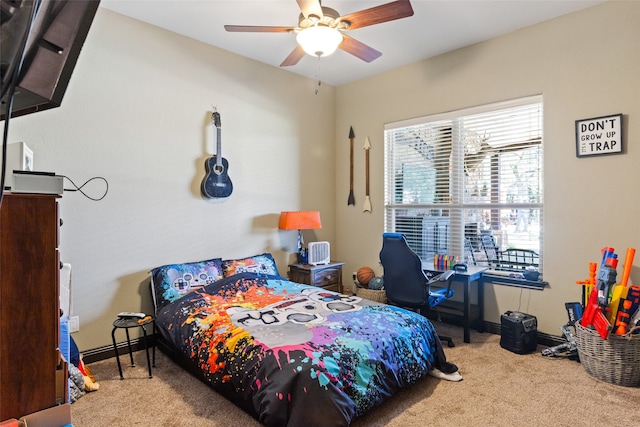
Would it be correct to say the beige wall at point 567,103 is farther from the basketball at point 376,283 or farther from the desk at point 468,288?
the basketball at point 376,283

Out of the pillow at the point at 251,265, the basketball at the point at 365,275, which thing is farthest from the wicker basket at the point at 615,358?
the pillow at the point at 251,265

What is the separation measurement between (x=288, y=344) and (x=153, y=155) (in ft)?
7.24

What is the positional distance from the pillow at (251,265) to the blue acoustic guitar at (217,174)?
69 centimetres

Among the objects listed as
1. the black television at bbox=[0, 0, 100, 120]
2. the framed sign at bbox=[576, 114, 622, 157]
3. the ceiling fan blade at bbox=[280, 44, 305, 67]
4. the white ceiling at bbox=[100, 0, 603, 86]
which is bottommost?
the black television at bbox=[0, 0, 100, 120]

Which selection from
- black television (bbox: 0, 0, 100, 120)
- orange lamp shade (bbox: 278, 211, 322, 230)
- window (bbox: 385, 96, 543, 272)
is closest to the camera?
black television (bbox: 0, 0, 100, 120)

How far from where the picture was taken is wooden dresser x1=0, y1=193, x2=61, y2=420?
1333 mm

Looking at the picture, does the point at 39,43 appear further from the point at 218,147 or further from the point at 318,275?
the point at 318,275

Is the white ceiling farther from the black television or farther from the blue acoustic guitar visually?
the black television

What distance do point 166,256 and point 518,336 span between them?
3173 mm

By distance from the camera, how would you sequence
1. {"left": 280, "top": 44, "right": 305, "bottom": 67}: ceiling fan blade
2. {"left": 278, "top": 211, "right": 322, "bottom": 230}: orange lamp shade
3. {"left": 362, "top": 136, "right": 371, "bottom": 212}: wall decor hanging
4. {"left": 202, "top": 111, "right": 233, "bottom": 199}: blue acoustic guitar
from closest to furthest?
{"left": 280, "top": 44, "right": 305, "bottom": 67}: ceiling fan blade → {"left": 202, "top": 111, "right": 233, "bottom": 199}: blue acoustic guitar → {"left": 278, "top": 211, "right": 322, "bottom": 230}: orange lamp shade → {"left": 362, "top": 136, "right": 371, "bottom": 212}: wall decor hanging

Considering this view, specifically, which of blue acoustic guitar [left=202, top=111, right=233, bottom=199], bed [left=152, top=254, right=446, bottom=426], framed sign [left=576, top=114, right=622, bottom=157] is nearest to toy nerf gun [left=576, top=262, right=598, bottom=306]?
framed sign [left=576, top=114, right=622, bottom=157]

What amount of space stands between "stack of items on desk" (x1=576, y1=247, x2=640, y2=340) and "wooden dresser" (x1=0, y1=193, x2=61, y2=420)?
323 cm

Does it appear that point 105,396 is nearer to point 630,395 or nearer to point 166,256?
point 166,256

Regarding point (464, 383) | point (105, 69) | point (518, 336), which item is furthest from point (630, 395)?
point (105, 69)
